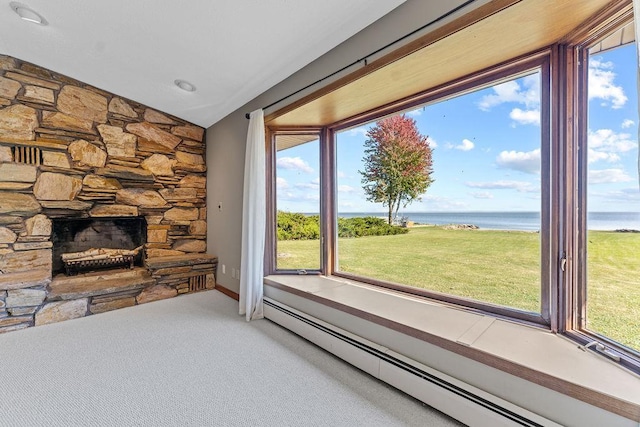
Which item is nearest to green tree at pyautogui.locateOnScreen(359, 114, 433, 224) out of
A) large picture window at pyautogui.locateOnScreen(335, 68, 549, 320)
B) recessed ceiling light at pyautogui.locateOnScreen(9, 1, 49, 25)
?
large picture window at pyautogui.locateOnScreen(335, 68, 549, 320)

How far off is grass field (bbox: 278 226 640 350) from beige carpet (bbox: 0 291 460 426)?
83cm

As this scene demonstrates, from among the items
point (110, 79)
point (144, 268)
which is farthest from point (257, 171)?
point (144, 268)

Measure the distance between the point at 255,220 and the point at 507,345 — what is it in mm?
2242

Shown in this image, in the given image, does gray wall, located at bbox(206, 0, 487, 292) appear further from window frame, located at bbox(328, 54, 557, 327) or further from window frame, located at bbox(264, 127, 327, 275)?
window frame, located at bbox(328, 54, 557, 327)

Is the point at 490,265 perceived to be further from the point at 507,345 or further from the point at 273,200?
the point at 273,200

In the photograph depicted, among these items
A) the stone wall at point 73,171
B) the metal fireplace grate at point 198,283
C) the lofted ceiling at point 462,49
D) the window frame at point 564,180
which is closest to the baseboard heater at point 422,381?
the window frame at point 564,180

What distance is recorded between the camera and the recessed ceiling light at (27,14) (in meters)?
2.09

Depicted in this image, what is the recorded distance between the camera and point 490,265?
1.90 m

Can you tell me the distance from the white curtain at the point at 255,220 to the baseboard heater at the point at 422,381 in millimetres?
687

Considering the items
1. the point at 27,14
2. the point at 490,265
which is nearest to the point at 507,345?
the point at 490,265

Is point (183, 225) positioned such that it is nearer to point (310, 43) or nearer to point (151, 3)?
point (151, 3)

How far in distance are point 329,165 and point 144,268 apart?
2.92m

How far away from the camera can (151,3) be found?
75.7 inches

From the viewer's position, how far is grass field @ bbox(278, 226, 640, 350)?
4.29 ft
